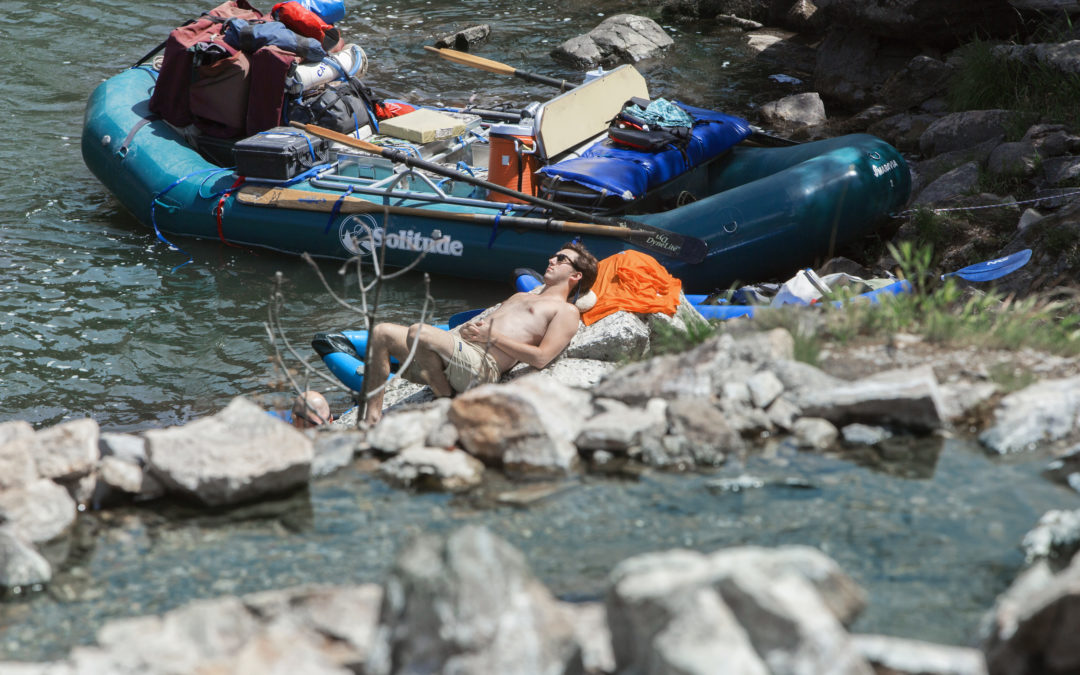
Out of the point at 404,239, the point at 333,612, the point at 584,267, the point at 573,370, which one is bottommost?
the point at 404,239

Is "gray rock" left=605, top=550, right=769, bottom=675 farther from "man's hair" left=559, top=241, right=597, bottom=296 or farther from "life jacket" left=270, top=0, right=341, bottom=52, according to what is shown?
"life jacket" left=270, top=0, right=341, bottom=52

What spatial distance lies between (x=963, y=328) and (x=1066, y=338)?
0.39 metres

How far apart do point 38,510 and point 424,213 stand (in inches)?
179

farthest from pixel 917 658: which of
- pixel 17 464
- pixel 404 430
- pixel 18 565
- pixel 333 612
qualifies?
pixel 17 464

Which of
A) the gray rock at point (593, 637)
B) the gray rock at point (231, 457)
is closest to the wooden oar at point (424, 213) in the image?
the gray rock at point (231, 457)

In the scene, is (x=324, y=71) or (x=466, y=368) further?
(x=324, y=71)

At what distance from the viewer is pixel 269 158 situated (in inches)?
293

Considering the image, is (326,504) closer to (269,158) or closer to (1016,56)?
(269,158)

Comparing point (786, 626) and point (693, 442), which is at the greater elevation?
point (786, 626)

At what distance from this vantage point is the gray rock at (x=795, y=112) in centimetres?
1024

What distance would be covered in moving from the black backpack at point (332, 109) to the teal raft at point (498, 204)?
28 cm

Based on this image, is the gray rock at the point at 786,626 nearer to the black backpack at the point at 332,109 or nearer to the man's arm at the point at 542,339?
the man's arm at the point at 542,339

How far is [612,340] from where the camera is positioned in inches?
199

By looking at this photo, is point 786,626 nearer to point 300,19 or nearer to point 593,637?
point 593,637
